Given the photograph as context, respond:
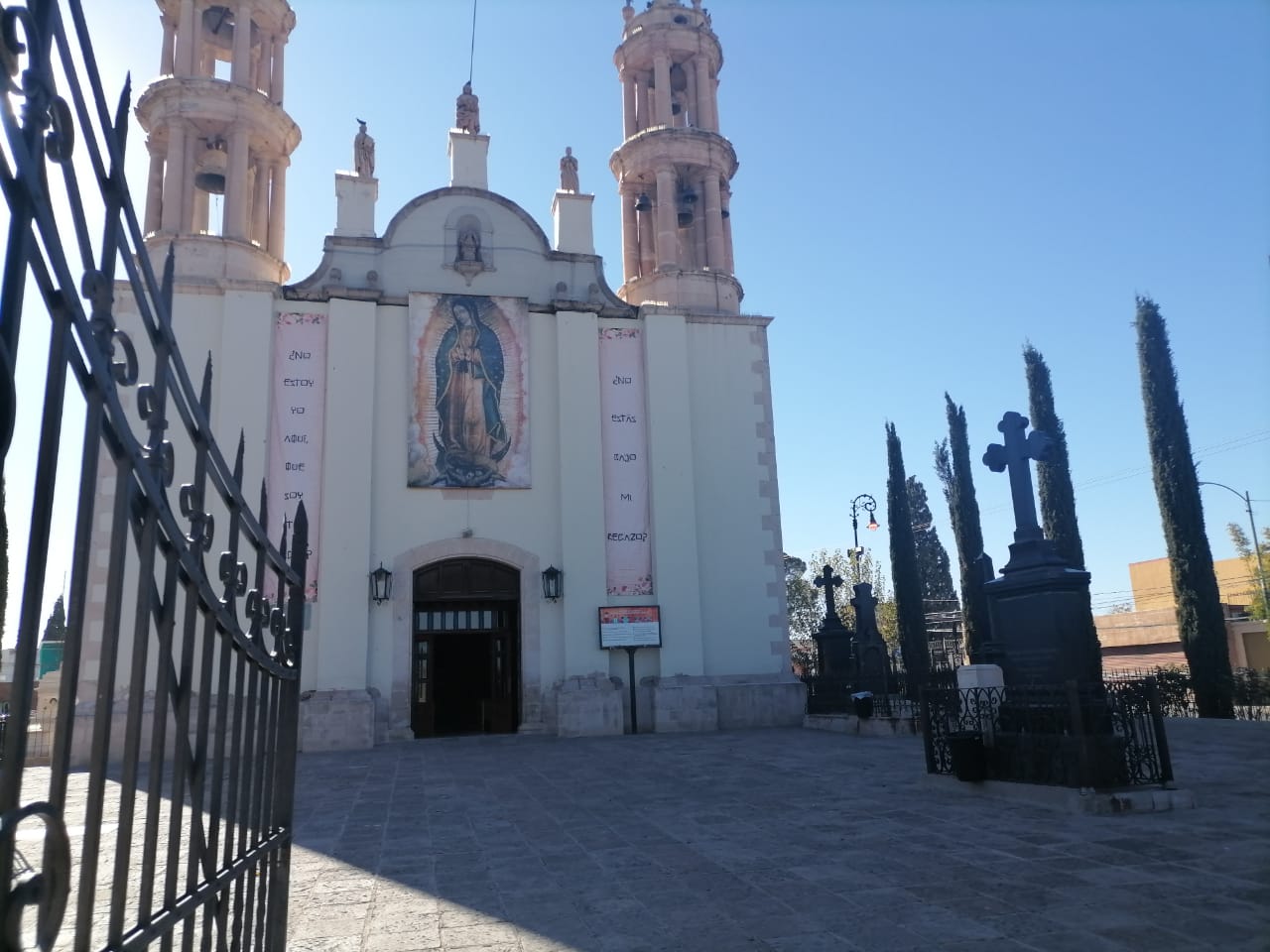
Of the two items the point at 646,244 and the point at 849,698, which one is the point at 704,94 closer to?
the point at 646,244

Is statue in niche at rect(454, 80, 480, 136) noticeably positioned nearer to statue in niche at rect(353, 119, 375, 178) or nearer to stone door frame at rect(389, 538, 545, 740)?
statue in niche at rect(353, 119, 375, 178)

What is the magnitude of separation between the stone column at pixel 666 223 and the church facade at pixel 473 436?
0.17 meters

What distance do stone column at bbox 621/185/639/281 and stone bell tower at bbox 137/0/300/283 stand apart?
26.5 feet

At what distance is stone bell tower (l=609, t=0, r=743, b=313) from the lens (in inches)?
840

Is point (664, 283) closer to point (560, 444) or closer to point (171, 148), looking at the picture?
point (560, 444)

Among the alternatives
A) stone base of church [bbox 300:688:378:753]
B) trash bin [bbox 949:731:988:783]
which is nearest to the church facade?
stone base of church [bbox 300:688:378:753]

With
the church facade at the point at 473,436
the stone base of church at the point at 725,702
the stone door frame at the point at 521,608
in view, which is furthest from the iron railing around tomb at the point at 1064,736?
the stone door frame at the point at 521,608

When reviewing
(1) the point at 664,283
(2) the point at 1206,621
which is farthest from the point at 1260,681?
(1) the point at 664,283

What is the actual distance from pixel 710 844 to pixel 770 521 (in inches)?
506

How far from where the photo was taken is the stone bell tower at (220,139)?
1875 cm

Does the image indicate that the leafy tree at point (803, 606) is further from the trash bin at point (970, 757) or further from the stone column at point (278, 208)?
the trash bin at point (970, 757)

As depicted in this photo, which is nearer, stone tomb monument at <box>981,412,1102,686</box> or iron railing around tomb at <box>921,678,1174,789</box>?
iron railing around tomb at <box>921,678,1174,789</box>

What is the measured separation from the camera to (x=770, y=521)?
19.5 metres

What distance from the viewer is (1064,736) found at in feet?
27.0
